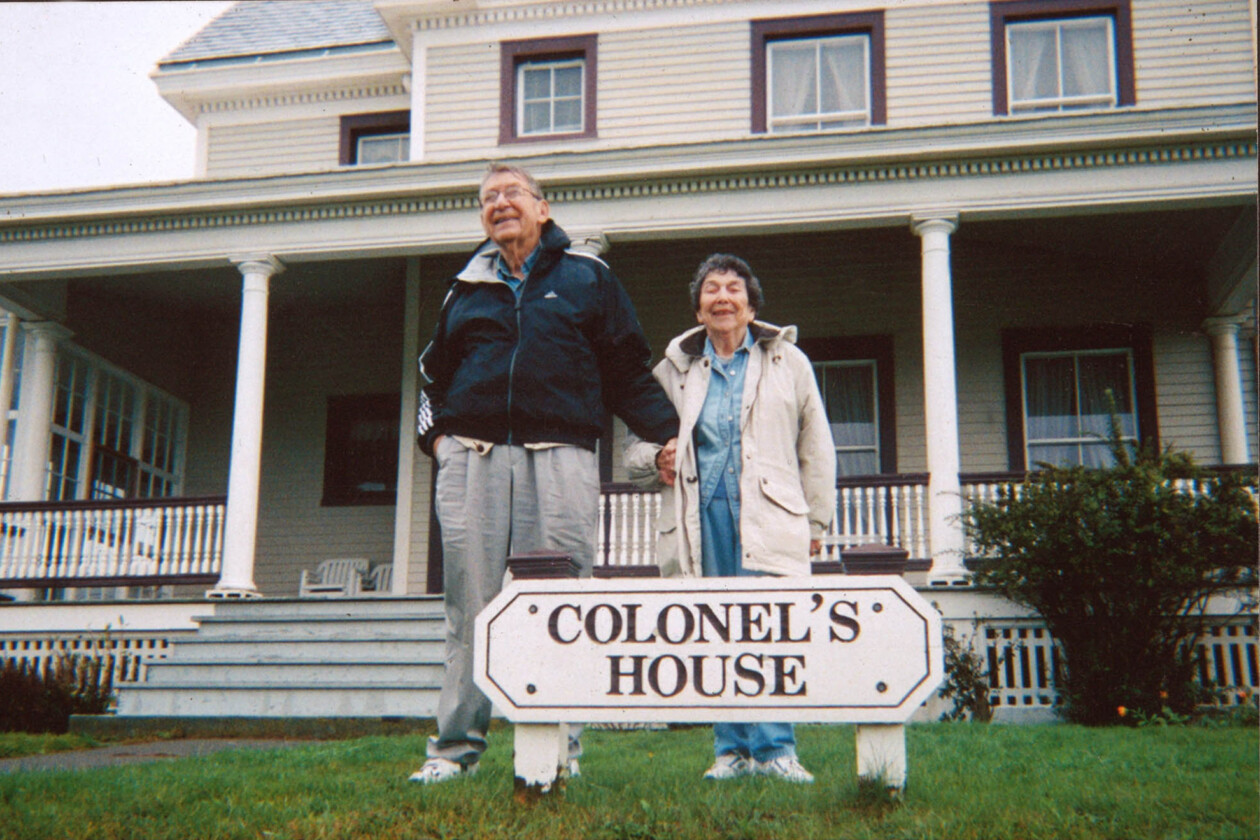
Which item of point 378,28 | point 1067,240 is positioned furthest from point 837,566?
point 378,28

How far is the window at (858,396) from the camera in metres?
12.0

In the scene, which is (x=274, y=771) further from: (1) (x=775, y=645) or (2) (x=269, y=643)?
(2) (x=269, y=643)

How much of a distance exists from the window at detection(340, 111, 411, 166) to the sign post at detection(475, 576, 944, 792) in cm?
1195

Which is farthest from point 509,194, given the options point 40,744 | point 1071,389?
point 1071,389

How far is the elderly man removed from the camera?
415cm

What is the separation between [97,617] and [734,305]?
26.8ft

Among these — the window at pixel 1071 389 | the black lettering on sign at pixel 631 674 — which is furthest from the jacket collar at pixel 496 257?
the window at pixel 1071 389

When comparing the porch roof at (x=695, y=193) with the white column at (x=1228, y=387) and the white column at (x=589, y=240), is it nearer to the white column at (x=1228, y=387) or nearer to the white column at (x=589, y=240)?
the white column at (x=589, y=240)

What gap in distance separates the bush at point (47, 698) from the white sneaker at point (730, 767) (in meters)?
6.02

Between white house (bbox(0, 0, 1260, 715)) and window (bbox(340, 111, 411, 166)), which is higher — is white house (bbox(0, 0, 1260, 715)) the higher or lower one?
the lower one

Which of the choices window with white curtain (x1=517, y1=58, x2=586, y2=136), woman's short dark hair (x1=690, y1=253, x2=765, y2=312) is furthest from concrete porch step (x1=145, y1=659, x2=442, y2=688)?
window with white curtain (x1=517, y1=58, x2=586, y2=136)

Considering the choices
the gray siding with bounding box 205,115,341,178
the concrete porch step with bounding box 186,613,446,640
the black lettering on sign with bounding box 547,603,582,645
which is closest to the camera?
the black lettering on sign with bounding box 547,603,582,645

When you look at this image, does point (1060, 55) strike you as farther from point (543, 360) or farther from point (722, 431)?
point (543, 360)

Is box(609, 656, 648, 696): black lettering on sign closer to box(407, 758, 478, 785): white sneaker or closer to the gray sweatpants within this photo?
the gray sweatpants
